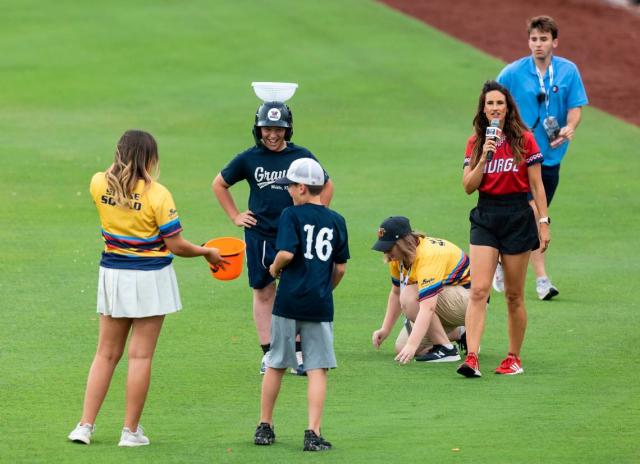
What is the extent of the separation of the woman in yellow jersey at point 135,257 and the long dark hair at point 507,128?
2.81 m

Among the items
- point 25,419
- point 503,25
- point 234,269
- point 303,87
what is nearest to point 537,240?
point 234,269

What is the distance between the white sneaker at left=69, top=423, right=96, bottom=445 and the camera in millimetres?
8445

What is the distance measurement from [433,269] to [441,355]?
787 mm

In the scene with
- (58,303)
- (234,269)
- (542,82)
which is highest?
(542,82)

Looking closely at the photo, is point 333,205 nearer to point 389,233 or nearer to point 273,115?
point 389,233

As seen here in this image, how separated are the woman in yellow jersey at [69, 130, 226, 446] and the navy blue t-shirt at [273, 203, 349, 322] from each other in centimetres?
63

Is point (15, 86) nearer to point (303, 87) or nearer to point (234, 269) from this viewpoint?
point (303, 87)

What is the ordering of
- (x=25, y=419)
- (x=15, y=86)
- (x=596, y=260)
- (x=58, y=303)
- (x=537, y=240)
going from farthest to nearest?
(x=15, y=86) → (x=596, y=260) → (x=58, y=303) → (x=537, y=240) → (x=25, y=419)

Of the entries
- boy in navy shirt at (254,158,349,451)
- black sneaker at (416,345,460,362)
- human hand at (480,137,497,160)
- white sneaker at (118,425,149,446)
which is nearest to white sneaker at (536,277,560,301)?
black sneaker at (416,345,460,362)

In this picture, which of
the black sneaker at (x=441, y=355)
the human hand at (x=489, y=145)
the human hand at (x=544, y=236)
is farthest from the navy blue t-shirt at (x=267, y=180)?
the human hand at (x=544, y=236)

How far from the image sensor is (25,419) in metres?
9.09

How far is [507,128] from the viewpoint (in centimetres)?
1039

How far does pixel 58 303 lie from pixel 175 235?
4.90m

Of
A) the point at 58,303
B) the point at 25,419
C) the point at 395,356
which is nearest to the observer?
the point at 25,419
